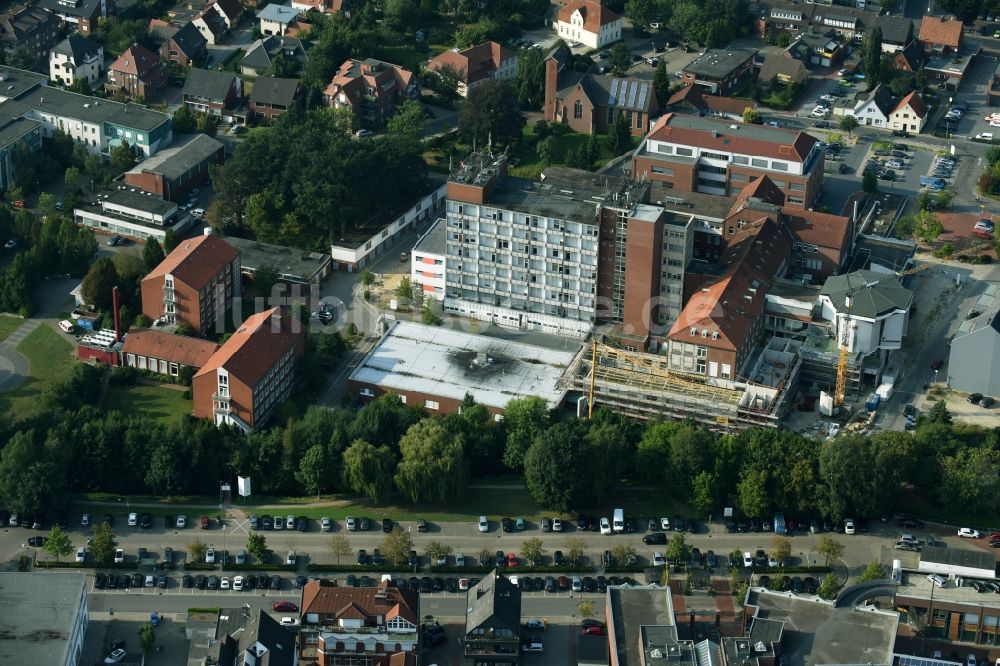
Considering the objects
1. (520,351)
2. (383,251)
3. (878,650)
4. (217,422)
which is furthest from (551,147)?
(878,650)

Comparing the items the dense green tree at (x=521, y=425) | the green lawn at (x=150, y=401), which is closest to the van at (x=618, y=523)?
the dense green tree at (x=521, y=425)

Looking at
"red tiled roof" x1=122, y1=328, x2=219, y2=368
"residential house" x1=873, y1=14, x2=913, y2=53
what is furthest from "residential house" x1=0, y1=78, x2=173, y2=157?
"residential house" x1=873, y1=14, x2=913, y2=53

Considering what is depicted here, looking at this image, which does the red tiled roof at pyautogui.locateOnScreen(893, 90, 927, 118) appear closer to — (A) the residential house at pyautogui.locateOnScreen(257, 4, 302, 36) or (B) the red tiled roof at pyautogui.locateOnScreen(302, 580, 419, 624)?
(A) the residential house at pyautogui.locateOnScreen(257, 4, 302, 36)

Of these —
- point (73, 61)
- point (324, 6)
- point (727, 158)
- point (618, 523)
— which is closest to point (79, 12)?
point (73, 61)

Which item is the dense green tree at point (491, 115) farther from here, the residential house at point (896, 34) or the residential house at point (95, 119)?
the residential house at point (896, 34)

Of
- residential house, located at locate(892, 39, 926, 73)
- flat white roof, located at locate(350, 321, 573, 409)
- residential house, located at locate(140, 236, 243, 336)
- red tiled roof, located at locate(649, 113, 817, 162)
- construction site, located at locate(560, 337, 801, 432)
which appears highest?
red tiled roof, located at locate(649, 113, 817, 162)
